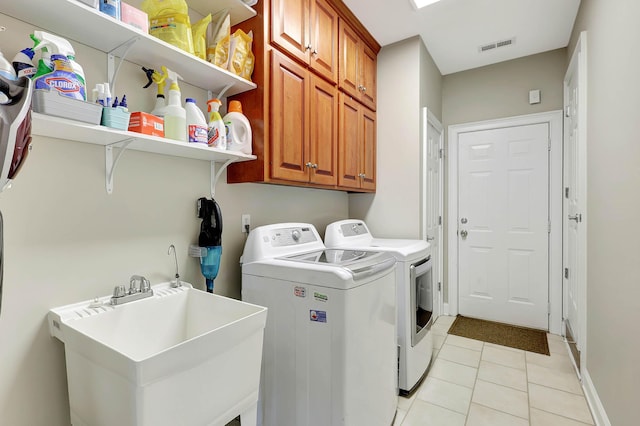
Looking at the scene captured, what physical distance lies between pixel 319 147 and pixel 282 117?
0.38m

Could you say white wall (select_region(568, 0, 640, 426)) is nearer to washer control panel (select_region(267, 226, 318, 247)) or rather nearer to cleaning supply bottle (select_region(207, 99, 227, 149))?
washer control panel (select_region(267, 226, 318, 247))

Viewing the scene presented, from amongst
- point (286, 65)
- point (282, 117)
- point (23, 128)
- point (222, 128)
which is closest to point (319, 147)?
point (282, 117)

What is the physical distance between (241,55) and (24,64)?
0.84m

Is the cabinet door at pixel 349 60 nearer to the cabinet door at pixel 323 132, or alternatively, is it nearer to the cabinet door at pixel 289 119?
the cabinet door at pixel 323 132

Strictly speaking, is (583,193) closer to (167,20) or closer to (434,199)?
(434,199)

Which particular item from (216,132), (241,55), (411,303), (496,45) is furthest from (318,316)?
(496,45)

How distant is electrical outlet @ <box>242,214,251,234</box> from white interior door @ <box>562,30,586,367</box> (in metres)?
2.14

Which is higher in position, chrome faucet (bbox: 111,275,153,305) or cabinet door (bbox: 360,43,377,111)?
cabinet door (bbox: 360,43,377,111)

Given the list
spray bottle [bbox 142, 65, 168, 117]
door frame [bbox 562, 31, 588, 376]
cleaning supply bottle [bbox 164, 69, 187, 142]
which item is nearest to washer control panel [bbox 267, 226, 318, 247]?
cleaning supply bottle [bbox 164, 69, 187, 142]

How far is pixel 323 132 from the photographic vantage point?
6.60ft

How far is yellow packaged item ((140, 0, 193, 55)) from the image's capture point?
1.23 m

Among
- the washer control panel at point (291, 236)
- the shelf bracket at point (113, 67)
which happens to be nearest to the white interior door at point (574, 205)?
the washer control panel at point (291, 236)

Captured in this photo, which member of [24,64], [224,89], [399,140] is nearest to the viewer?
[24,64]

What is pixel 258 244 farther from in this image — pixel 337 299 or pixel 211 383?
pixel 211 383
